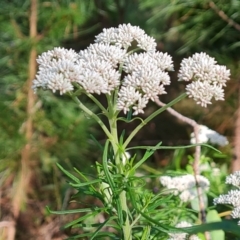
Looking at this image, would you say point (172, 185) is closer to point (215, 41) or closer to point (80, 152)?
point (80, 152)

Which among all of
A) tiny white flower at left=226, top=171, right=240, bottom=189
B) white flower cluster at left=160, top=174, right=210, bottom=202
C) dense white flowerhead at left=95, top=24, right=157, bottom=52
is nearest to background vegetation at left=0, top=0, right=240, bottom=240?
white flower cluster at left=160, top=174, right=210, bottom=202

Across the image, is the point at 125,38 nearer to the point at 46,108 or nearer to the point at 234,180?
the point at 234,180

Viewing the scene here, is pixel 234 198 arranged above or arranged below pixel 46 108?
below

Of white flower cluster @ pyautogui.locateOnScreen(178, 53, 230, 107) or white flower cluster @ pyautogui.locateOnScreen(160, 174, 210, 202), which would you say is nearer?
white flower cluster @ pyautogui.locateOnScreen(178, 53, 230, 107)

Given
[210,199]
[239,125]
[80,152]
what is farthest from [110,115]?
[80,152]

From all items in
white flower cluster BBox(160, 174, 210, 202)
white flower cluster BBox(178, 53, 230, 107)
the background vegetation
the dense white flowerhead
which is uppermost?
the background vegetation

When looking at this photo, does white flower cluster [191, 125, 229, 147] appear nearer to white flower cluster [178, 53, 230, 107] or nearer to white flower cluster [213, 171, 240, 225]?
white flower cluster [213, 171, 240, 225]

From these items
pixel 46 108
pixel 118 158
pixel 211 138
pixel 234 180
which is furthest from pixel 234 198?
pixel 46 108
